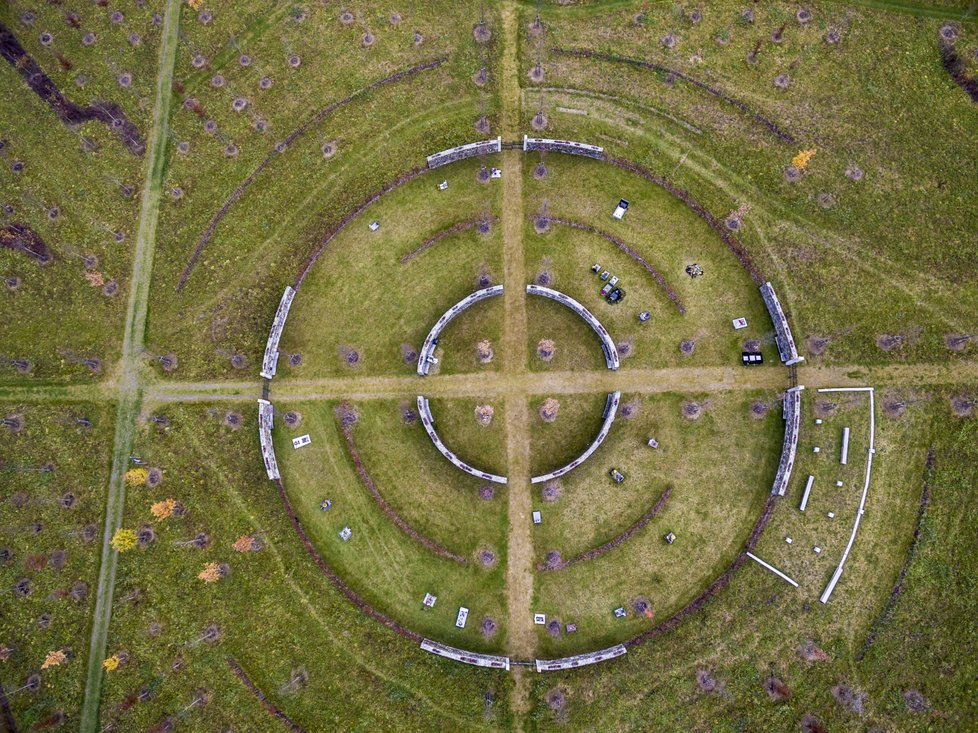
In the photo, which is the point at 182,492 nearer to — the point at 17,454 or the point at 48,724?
the point at 17,454

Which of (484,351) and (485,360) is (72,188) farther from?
(485,360)

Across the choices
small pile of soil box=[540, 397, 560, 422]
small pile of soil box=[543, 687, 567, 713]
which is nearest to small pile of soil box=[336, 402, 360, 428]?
small pile of soil box=[540, 397, 560, 422]

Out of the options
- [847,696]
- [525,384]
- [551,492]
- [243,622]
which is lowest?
[847,696]

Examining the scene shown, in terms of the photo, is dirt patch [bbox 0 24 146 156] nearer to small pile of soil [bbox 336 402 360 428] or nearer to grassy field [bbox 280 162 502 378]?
grassy field [bbox 280 162 502 378]

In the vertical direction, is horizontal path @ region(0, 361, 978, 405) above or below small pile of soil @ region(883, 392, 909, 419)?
above

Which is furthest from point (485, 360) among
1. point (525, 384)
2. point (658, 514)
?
point (658, 514)
